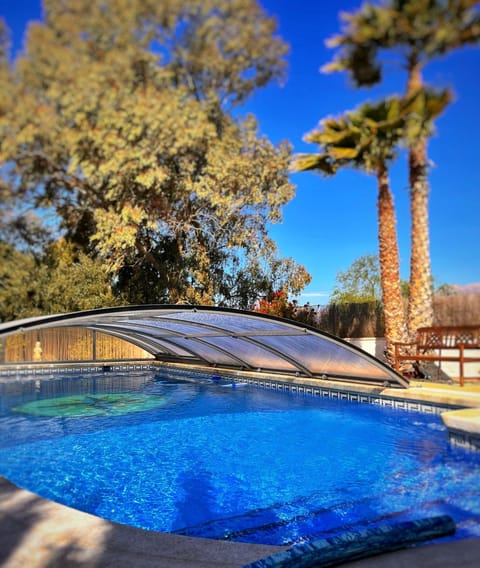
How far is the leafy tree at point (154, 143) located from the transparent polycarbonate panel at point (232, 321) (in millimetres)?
10252

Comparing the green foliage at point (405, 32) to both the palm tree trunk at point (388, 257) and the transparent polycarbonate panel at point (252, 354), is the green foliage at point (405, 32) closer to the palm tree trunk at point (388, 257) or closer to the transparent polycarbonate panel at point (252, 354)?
the palm tree trunk at point (388, 257)

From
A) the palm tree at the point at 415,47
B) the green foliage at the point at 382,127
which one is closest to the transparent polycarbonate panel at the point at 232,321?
the palm tree at the point at 415,47

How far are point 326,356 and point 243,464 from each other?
4.47 meters

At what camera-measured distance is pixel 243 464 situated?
6559mm

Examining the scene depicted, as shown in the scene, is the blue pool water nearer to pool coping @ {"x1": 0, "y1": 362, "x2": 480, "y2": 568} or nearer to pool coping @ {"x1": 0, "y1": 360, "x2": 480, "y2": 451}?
pool coping @ {"x1": 0, "y1": 360, "x2": 480, "y2": 451}

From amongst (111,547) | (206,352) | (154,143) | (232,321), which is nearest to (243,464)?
(232,321)

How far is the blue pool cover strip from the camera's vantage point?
2498 mm

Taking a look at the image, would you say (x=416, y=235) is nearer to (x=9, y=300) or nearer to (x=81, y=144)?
(x=81, y=144)

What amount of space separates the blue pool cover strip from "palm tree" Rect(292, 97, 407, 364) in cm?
1164

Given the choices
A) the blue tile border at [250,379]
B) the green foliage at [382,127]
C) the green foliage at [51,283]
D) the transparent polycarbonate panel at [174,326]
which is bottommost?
the blue tile border at [250,379]

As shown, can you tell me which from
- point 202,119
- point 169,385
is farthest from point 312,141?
point 169,385

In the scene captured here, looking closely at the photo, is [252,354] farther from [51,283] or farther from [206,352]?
[51,283]

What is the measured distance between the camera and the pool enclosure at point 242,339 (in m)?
6.68

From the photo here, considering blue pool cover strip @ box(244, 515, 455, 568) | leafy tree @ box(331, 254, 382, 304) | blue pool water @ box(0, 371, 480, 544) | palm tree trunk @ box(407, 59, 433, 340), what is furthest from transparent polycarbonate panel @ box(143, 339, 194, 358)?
leafy tree @ box(331, 254, 382, 304)
